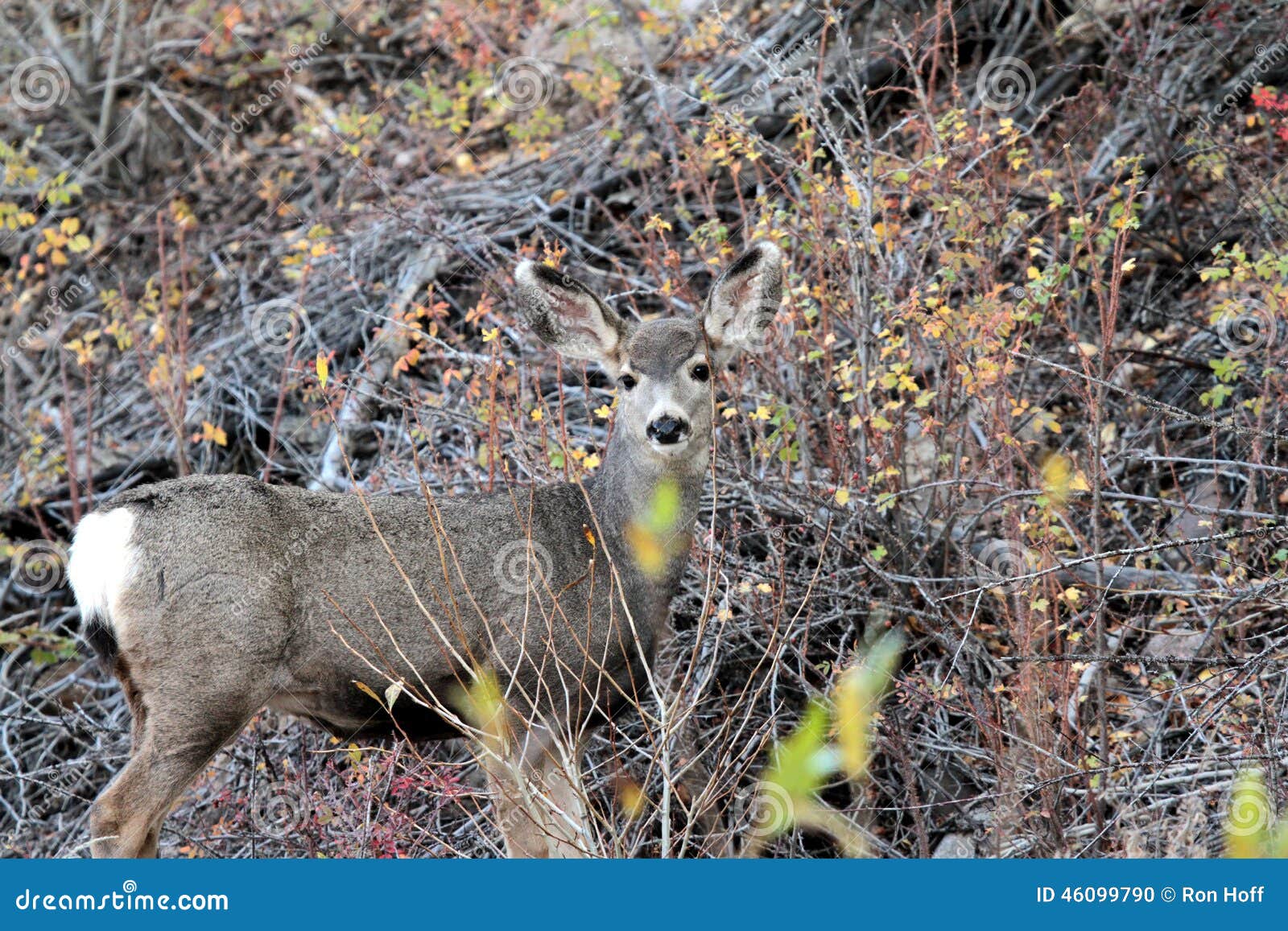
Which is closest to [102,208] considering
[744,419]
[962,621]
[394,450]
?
[394,450]

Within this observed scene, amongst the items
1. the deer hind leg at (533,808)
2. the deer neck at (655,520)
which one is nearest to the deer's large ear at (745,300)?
the deer neck at (655,520)

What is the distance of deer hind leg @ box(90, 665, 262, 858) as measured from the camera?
5199 millimetres

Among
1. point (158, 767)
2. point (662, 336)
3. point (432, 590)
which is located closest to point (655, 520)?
point (662, 336)

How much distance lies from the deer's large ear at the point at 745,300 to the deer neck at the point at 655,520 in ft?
1.70

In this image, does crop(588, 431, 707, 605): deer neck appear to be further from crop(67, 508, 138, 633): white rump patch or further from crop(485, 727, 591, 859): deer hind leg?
crop(67, 508, 138, 633): white rump patch

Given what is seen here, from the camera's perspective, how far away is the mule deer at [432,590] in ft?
17.3

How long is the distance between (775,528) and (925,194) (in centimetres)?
180

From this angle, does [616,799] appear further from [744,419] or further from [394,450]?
[394,450]

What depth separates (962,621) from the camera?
6.45 m

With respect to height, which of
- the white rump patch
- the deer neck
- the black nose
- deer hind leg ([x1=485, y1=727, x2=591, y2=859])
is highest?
the white rump patch

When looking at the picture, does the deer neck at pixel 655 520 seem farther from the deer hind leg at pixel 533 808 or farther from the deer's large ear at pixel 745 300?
the deer hind leg at pixel 533 808

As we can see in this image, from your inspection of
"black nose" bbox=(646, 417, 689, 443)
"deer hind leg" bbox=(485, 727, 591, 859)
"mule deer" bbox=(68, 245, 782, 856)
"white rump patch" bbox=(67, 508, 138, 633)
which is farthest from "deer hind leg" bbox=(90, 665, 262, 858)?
"black nose" bbox=(646, 417, 689, 443)

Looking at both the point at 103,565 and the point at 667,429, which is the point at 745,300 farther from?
the point at 103,565

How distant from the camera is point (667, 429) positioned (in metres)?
5.56
